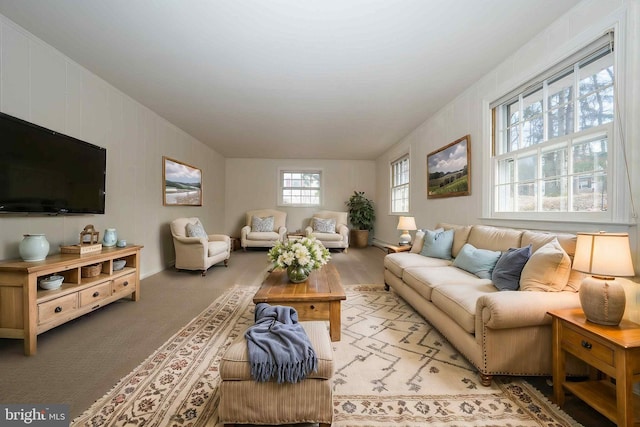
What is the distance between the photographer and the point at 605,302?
1373mm

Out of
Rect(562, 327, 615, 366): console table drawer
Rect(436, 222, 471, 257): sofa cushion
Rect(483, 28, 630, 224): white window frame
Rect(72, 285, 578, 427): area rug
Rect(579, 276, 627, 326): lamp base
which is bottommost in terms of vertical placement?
Rect(72, 285, 578, 427): area rug

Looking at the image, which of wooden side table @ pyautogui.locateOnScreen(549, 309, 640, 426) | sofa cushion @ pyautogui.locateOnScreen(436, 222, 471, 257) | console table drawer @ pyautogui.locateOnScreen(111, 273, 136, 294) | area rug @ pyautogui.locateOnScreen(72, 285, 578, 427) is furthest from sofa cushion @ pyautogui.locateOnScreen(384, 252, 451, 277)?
console table drawer @ pyautogui.locateOnScreen(111, 273, 136, 294)

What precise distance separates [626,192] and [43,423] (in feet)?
11.7

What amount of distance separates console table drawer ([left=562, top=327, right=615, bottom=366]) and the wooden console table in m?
3.41

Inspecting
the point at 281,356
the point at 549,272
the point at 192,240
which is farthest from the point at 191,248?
the point at 549,272

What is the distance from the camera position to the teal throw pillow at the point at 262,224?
22.5 ft

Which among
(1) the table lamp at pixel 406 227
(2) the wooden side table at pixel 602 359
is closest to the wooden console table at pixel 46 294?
(2) the wooden side table at pixel 602 359

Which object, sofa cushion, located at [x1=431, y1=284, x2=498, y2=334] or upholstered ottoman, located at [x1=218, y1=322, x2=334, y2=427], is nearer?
upholstered ottoman, located at [x1=218, y1=322, x2=334, y2=427]

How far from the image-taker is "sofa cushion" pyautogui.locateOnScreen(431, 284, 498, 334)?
1.76 metres

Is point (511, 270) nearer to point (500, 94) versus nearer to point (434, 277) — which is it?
point (434, 277)

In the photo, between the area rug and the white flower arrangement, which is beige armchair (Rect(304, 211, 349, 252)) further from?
the area rug

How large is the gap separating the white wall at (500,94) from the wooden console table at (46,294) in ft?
13.4

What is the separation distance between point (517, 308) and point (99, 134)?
4353 mm

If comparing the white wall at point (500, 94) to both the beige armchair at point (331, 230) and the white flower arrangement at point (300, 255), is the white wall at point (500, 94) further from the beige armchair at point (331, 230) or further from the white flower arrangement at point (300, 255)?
the white flower arrangement at point (300, 255)
